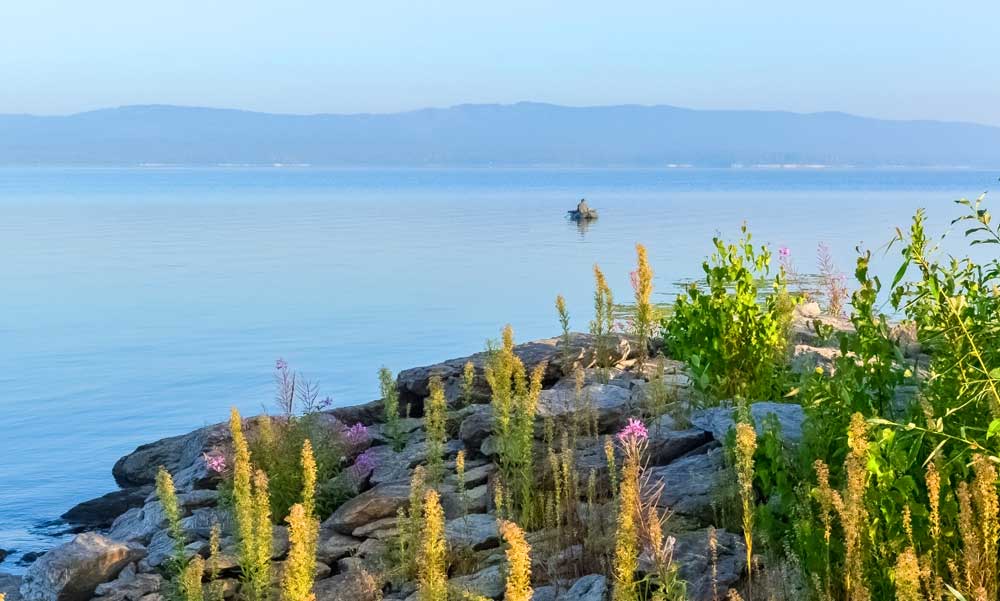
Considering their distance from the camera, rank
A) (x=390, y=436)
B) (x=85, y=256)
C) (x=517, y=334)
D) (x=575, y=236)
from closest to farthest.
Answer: (x=390, y=436), (x=517, y=334), (x=85, y=256), (x=575, y=236)

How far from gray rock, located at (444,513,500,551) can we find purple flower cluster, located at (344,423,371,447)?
2032mm

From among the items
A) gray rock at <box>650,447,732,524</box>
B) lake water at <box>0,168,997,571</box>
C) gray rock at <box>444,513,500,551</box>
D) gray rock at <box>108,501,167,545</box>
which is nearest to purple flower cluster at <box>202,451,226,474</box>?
gray rock at <box>108,501,167,545</box>

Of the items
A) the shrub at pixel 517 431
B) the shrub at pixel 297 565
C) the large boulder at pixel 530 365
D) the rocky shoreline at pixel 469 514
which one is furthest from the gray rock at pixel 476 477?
the shrub at pixel 297 565

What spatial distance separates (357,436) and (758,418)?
369cm

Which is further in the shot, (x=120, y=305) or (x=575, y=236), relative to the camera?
(x=575, y=236)

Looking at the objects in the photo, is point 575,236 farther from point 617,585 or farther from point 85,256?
point 617,585

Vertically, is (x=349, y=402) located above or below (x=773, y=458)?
below

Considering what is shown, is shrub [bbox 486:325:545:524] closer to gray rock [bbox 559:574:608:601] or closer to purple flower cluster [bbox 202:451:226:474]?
gray rock [bbox 559:574:608:601]

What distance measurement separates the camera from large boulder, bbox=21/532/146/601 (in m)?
7.88

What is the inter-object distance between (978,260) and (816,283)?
5.02m

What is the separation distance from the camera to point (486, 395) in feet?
35.4

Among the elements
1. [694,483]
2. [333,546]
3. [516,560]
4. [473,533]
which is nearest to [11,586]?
[333,546]

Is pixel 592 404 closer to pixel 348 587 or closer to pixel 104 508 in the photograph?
pixel 348 587

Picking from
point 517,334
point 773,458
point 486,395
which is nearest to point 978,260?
point 517,334
